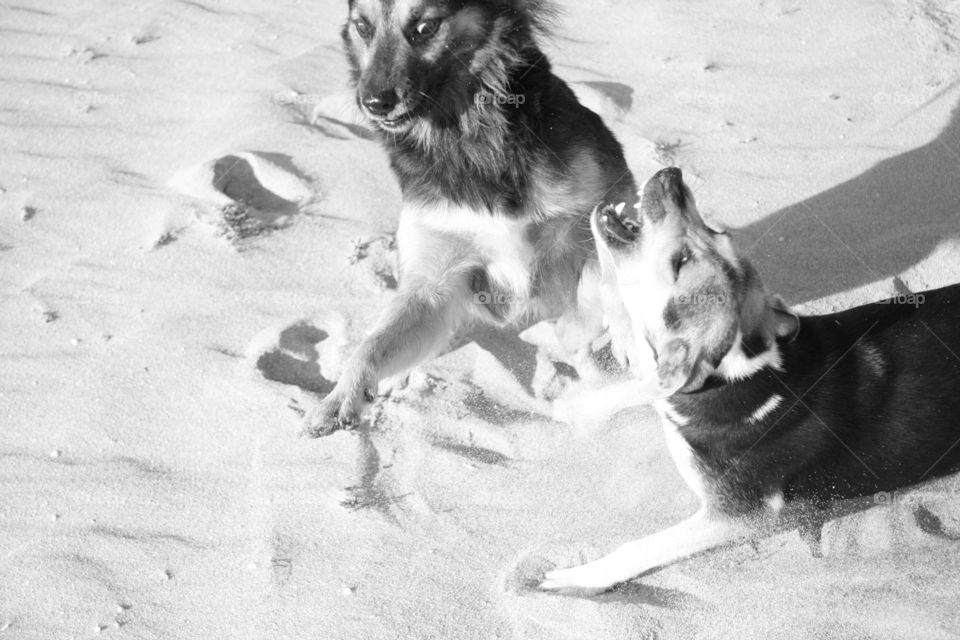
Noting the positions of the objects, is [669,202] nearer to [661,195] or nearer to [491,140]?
[661,195]

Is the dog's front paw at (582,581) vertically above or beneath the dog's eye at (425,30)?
beneath

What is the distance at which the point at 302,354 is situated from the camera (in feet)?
16.9

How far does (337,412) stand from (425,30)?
6.23 feet

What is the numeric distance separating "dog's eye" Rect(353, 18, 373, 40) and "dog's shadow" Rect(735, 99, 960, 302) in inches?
107

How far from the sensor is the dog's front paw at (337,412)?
13.2 ft

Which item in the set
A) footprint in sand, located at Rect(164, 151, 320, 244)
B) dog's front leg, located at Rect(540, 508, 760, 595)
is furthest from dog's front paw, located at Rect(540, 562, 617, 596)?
footprint in sand, located at Rect(164, 151, 320, 244)

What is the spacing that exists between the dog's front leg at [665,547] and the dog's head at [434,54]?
89.3 inches

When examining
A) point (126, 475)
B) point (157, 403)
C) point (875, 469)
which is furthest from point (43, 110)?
point (875, 469)

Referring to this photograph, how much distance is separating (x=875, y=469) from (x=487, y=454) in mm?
1850

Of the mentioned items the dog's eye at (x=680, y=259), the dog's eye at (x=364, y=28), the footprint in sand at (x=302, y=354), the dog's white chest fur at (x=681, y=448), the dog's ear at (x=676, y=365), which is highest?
the dog's eye at (x=364, y=28)

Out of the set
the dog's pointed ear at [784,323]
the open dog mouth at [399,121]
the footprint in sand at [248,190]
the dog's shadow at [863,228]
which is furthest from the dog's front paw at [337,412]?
the dog's shadow at [863,228]

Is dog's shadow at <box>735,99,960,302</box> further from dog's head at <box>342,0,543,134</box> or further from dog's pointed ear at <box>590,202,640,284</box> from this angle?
dog's head at <box>342,0,543,134</box>

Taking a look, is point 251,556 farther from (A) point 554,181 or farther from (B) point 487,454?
(A) point 554,181

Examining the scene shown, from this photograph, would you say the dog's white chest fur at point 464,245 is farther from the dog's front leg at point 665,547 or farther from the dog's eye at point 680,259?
the dog's front leg at point 665,547
